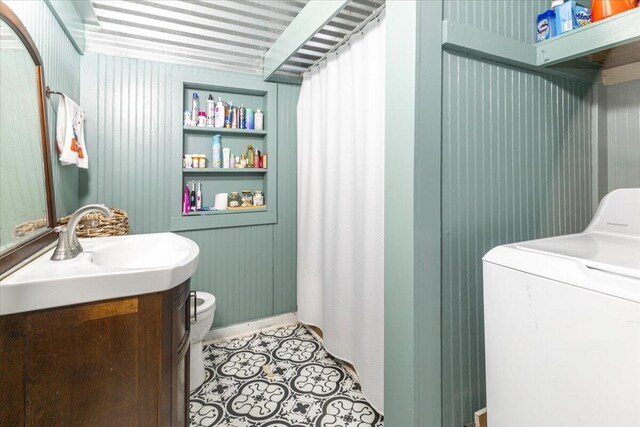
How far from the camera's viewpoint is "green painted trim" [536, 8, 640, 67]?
43.5 inches

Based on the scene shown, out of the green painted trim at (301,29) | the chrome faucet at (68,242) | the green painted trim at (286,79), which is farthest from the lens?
the green painted trim at (286,79)

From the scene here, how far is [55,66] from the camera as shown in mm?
1546

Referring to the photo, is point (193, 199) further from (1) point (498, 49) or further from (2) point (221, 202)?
(1) point (498, 49)

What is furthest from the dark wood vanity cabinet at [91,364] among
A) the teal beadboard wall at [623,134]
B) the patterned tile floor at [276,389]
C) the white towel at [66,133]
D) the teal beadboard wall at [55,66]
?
the teal beadboard wall at [623,134]

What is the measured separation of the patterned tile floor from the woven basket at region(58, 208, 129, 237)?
3.60ft

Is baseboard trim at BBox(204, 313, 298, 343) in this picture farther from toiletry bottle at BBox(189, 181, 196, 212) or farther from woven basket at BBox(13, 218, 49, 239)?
woven basket at BBox(13, 218, 49, 239)

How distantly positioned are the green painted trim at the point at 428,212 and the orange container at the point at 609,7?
713 mm

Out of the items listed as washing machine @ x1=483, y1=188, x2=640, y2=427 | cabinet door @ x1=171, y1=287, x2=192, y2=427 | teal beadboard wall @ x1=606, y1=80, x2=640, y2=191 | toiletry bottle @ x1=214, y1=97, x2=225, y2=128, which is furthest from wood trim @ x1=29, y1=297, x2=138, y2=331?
teal beadboard wall @ x1=606, y1=80, x2=640, y2=191

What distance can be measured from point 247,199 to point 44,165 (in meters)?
1.47

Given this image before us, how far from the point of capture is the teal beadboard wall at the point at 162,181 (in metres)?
2.08

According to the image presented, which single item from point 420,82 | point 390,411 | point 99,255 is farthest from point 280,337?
point 420,82

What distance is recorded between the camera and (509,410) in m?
1.00

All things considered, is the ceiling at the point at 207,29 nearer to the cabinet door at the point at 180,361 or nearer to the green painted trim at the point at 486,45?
the green painted trim at the point at 486,45

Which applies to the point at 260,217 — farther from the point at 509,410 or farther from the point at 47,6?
the point at 509,410
